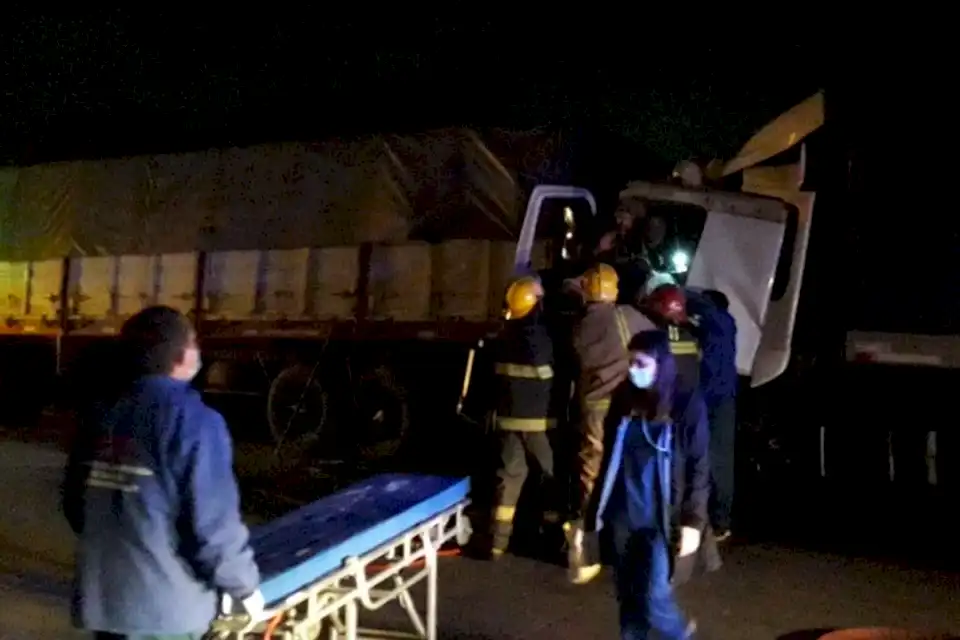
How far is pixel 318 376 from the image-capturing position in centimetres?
1095

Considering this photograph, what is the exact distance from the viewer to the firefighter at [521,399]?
279 inches

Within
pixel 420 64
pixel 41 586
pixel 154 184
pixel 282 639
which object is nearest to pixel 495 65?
pixel 420 64

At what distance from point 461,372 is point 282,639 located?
6.30m

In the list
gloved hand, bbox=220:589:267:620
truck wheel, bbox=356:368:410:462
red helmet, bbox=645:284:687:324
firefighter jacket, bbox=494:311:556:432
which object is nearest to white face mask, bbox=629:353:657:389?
gloved hand, bbox=220:589:267:620

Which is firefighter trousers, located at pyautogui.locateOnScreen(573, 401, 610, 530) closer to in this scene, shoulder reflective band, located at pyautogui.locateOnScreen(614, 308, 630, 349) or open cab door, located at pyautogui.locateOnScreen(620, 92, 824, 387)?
shoulder reflective band, located at pyautogui.locateOnScreen(614, 308, 630, 349)

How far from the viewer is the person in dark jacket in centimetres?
721

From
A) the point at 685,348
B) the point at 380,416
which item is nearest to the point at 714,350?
the point at 685,348

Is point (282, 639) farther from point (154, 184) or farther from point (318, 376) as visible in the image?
point (154, 184)

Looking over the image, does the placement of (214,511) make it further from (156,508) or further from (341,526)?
(341,526)

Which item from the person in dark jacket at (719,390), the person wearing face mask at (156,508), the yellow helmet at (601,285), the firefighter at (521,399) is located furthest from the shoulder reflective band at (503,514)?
the person wearing face mask at (156,508)

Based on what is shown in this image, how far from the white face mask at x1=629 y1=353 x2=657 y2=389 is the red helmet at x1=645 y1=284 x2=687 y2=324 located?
7.40ft

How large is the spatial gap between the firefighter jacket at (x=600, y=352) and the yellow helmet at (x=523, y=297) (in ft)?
1.25

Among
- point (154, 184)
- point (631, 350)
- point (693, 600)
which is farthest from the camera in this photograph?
point (154, 184)

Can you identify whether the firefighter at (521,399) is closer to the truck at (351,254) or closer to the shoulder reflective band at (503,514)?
the shoulder reflective band at (503,514)
